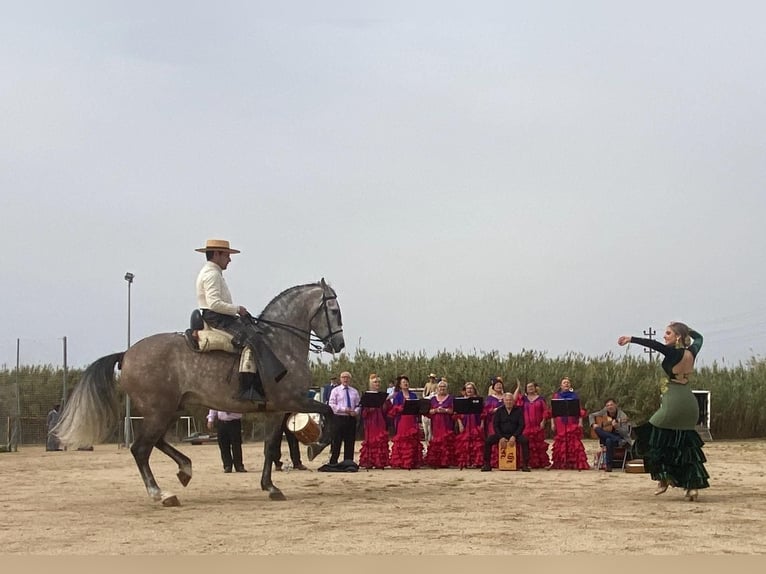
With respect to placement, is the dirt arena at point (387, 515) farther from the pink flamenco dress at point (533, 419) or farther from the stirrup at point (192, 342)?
the stirrup at point (192, 342)

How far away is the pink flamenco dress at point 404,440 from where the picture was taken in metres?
19.3

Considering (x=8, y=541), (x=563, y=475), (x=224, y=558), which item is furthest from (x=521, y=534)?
(x=563, y=475)

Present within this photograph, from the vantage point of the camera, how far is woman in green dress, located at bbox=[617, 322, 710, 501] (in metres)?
12.1

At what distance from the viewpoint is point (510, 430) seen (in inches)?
728

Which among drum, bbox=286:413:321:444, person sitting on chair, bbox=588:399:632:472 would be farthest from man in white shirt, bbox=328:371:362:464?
person sitting on chair, bbox=588:399:632:472

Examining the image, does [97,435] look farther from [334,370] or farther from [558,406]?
[334,370]

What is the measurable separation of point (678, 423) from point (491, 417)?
715 centimetres

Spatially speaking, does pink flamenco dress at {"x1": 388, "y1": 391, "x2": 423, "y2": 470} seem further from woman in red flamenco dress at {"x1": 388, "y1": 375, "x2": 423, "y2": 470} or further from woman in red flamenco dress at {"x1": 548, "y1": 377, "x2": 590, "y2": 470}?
woman in red flamenco dress at {"x1": 548, "y1": 377, "x2": 590, "y2": 470}

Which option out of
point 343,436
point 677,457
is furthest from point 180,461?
point 343,436

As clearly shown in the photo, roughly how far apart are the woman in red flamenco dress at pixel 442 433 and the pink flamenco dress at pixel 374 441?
0.83 m

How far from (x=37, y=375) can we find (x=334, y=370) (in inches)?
407

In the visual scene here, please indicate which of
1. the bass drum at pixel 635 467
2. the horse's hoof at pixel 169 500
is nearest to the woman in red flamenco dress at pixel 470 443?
the bass drum at pixel 635 467

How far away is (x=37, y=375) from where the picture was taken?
110 feet

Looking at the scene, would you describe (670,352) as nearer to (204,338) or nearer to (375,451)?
(204,338)
